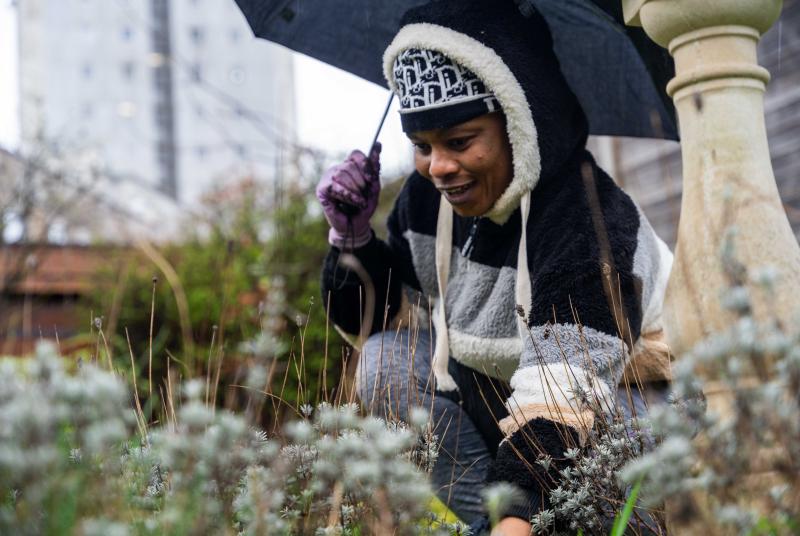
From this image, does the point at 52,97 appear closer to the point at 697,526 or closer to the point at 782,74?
the point at 782,74

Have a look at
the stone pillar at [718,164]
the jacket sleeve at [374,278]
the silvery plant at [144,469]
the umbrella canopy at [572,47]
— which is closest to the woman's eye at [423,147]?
the jacket sleeve at [374,278]

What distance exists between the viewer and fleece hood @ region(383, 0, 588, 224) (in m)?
2.23

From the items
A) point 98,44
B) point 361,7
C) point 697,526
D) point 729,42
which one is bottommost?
point 697,526

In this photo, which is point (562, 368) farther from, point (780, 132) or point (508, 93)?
point (780, 132)

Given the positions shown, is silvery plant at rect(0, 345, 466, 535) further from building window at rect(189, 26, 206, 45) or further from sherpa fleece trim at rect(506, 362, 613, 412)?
building window at rect(189, 26, 206, 45)

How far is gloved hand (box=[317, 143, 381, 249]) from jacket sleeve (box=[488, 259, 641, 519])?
2.35 ft

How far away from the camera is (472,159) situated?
2273mm

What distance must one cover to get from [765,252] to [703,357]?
81 cm

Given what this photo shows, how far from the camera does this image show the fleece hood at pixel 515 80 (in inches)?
87.7

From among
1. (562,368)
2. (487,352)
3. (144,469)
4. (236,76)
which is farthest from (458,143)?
(236,76)

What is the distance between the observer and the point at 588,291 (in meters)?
2.01

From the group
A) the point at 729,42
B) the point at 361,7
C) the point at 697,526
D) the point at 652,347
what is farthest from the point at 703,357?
the point at 361,7

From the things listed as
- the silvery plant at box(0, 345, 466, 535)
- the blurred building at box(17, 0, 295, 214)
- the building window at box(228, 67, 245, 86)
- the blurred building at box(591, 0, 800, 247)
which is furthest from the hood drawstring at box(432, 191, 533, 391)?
the building window at box(228, 67, 245, 86)

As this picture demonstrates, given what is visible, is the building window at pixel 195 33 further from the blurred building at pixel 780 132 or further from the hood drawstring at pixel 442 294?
the hood drawstring at pixel 442 294
